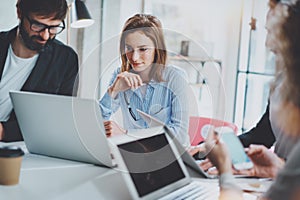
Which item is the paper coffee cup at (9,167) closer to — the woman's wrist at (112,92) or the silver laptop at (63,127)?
the silver laptop at (63,127)

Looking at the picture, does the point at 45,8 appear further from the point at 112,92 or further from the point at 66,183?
the point at 66,183

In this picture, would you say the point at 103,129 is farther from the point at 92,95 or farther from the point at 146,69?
the point at 92,95

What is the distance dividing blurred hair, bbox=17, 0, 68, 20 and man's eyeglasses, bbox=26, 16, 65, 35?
0.11 feet

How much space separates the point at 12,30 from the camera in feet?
6.13

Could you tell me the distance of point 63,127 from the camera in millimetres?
1314

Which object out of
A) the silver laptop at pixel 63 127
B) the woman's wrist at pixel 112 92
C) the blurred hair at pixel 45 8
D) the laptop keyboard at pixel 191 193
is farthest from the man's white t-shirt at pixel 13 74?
the laptop keyboard at pixel 191 193

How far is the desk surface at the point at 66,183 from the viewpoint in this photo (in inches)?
42.6

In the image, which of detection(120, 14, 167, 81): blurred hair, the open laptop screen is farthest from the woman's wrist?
the open laptop screen

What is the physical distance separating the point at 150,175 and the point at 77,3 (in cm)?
101

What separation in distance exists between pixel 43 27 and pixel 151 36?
2.05ft

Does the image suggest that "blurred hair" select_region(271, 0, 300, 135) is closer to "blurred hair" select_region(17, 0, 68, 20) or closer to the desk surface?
the desk surface

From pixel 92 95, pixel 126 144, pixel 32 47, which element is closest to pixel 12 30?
pixel 32 47

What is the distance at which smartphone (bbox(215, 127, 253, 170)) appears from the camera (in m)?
1.07

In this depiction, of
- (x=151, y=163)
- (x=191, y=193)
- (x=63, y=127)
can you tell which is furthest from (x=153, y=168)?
(x=63, y=127)
